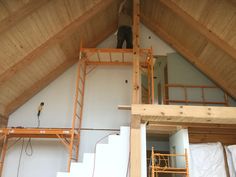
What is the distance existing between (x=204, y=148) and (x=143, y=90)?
2.59 m

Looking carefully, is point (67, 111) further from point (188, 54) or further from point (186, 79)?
point (188, 54)

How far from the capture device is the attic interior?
4.52m

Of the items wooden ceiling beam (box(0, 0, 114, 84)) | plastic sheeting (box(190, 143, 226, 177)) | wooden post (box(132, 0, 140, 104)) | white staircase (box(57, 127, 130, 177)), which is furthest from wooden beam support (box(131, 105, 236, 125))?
wooden ceiling beam (box(0, 0, 114, 84))

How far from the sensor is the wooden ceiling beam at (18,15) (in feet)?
13.2

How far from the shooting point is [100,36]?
6.55m

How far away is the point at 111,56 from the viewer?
5.95m

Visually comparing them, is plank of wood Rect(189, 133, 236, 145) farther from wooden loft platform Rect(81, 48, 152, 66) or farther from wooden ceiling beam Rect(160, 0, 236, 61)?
wooden loft platform Rect(81, 48, 152, 66)

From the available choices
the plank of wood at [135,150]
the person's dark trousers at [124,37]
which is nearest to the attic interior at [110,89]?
the plank of wood at [135,150]

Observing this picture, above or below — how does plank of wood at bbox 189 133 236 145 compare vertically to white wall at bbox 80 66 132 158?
below

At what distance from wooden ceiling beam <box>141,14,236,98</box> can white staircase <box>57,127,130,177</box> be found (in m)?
2.66

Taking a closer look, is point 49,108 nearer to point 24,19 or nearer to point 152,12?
point 24,19

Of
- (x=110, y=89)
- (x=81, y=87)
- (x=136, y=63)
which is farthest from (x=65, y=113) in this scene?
(x=136, y=63)

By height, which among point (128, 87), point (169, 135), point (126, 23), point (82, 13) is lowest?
point (169, 135)

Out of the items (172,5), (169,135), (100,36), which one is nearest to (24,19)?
(100,36)
